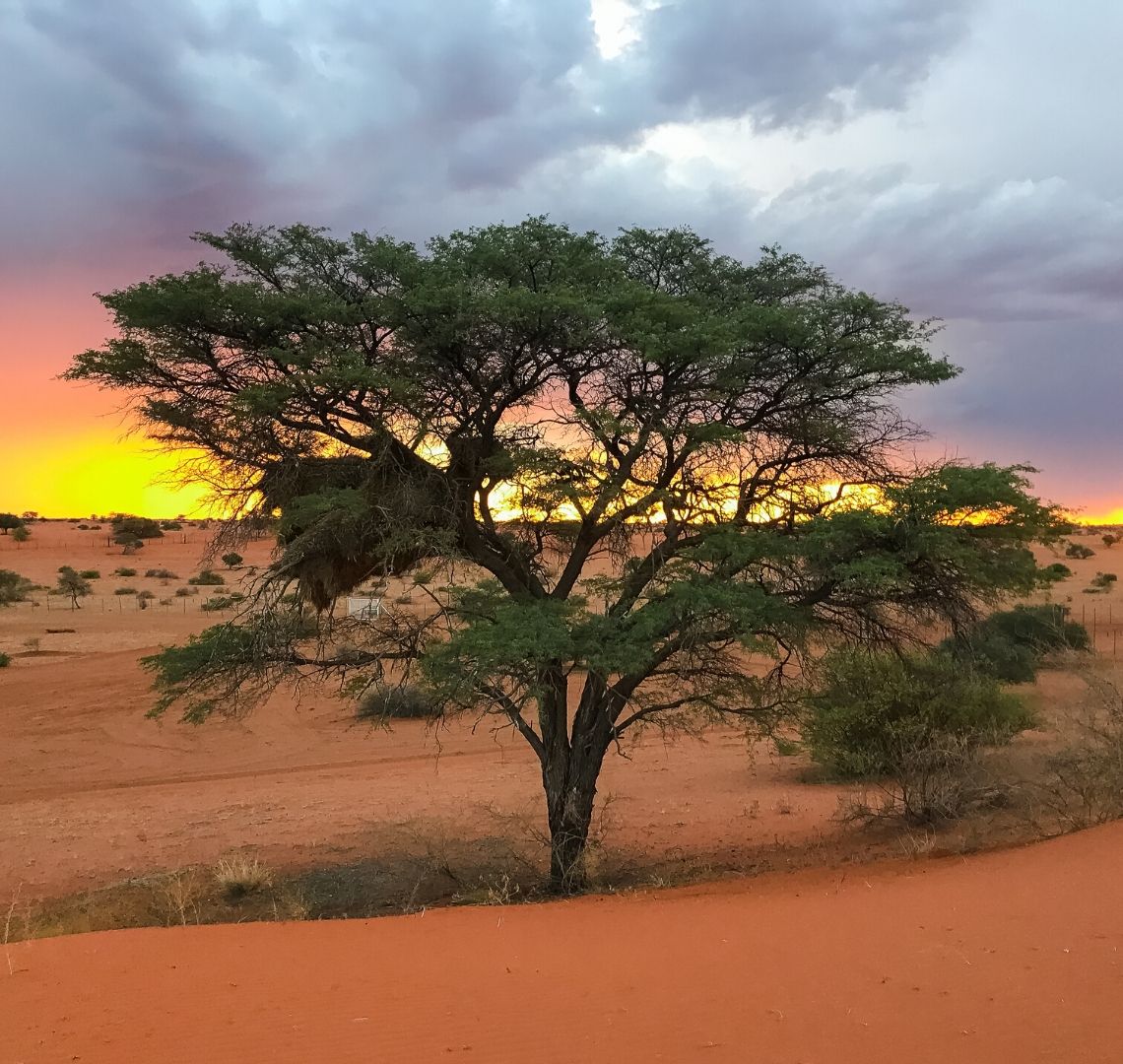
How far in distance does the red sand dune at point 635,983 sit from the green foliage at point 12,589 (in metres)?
41.0

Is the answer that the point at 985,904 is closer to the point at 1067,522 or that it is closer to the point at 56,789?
the point at 1067,522

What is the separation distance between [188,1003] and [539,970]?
7.98ft

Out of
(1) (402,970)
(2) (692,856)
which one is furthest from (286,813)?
(1) (402,970)

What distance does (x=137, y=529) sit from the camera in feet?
261

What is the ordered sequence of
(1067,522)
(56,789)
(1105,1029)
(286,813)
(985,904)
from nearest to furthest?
(1105,1029) < (985,904) < (1067,522) < (286,813) < (56,789)

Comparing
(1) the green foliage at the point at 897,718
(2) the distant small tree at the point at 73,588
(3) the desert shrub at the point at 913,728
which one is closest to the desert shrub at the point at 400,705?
(3) the desert shrub at the point at 913,728

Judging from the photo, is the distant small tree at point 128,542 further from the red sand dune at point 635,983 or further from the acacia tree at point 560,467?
the red sand dune at point 635,983

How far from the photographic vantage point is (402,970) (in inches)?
265

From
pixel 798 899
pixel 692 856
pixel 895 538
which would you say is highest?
pixel 895 538

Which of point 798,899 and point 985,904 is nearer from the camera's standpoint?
point 985,904

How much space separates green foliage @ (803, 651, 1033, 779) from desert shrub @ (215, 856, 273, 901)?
334 inches

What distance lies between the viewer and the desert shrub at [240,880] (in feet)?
37.1

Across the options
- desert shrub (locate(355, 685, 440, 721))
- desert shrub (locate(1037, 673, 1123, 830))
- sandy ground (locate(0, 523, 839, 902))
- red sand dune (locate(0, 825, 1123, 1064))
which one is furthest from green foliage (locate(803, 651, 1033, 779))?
desert shrub (locate(355, 685, 440, 721))

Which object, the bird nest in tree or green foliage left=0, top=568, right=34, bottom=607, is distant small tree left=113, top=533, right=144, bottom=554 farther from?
the bird nest in tree
